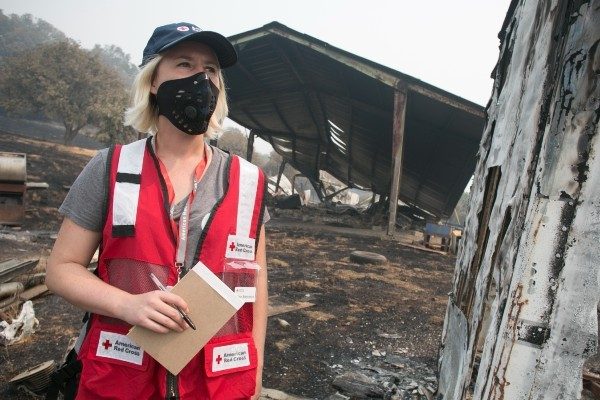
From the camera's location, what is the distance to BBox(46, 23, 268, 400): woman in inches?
49.2

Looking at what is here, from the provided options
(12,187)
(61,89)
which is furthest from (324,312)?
(61,89)

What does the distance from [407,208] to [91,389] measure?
21.4 meters

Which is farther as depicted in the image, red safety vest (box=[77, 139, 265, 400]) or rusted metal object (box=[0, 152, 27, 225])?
rusted metal object (box=[0, 152, 27, 225])

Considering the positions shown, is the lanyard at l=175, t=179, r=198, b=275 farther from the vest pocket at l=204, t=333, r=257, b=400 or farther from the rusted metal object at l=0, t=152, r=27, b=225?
the rusted metal object at l=0, t=152, r=27, b=225

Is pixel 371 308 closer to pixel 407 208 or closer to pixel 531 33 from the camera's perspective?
pixel 531 33

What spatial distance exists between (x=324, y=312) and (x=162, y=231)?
425cm

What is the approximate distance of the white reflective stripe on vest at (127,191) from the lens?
1.27 m

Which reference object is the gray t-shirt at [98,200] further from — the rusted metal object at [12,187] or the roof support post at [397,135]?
the rusted metal object at [12,187]

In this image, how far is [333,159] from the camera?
21625mm

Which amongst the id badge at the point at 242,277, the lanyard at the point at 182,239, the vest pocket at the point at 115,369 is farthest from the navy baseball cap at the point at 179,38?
the vest pocket at the point at 115,369

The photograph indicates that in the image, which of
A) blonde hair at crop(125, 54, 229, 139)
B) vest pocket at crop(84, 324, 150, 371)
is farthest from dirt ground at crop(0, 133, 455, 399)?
blonde hair at crop(125, 54, 229, 139)

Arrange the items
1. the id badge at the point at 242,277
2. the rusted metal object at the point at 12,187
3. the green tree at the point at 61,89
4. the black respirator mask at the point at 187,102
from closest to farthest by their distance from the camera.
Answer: the id badge at the point at 242,277 < the black respirator mask at the point at 187,102 < the rusted metal object at the point at 12,187 < the green tree at the point at 61,89

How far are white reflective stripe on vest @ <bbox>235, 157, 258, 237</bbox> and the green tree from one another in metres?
32.0

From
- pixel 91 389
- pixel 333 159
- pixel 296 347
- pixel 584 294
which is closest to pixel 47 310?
pixel 296 347
